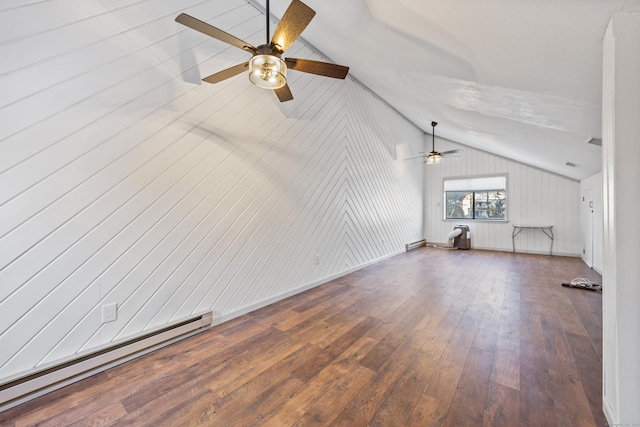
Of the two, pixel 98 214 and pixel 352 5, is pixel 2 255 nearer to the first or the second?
pixel 98 214

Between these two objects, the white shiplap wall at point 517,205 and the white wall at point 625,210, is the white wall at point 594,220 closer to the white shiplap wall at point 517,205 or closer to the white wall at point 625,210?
the white shiplap wall at point 517,205

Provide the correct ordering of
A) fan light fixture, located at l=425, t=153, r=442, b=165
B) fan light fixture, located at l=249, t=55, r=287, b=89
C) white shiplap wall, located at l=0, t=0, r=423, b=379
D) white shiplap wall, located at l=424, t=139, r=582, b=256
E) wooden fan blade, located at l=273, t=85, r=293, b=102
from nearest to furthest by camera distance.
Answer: white shiplap wall, located at l=0, t=0, r=423, b=379 < fan light fixture, located at l=249, t=55, r=287, b=89 < wooden fan blade, located at l=273, t=85, r=293, b=102 < fan light fixture, located at l=425, t=153, r=442, b=165 < white shiplap wall, located at l=424, t=139, r=582, b=256

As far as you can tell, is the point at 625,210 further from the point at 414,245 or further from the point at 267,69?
the point at 414,245

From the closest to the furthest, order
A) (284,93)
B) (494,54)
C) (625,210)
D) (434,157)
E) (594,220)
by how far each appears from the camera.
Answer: (625,210) < (494,54) < (284,93) < (594,220) < (434,157)

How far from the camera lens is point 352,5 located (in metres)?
2.34

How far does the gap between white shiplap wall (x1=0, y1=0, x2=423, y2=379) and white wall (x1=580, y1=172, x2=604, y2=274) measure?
5.24 metres

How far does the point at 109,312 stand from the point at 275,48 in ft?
7.57

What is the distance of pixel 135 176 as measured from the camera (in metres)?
2.03

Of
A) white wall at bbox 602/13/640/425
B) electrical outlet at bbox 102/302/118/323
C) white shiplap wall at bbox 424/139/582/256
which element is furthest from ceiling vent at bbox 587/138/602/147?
electrical outlet at bbox 102/302/118/323

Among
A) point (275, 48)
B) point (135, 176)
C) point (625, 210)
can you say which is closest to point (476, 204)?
point (625, 210)

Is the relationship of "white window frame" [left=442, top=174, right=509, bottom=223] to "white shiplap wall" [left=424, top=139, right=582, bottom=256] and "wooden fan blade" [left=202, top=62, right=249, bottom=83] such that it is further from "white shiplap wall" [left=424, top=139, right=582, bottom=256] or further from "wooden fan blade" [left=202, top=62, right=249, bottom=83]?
"wooden fan blade" [left=202, top=62, right=249, bottom=83]

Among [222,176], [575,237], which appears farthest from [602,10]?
[575,237]

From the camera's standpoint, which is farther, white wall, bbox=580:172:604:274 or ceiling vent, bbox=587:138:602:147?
white wall, bbox=580:172:604:274

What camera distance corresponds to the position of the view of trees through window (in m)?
7.01
